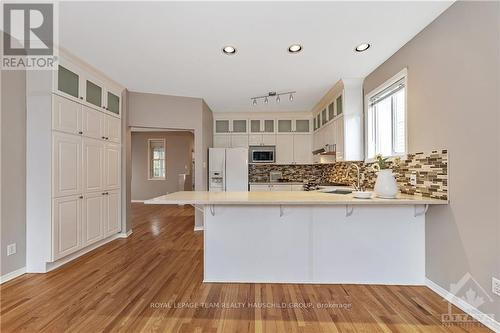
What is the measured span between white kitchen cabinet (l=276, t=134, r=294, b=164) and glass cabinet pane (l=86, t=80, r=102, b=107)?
3.63 metres

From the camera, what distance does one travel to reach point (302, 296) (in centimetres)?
232

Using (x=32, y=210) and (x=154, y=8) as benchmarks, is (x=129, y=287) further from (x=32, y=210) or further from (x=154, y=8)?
(x=154, y=8)

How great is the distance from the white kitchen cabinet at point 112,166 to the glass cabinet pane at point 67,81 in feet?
3.04

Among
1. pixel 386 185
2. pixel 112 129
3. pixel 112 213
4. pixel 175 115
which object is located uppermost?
pixel 175 115

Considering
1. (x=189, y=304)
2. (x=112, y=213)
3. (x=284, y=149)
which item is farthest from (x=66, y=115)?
(x=284, y=149)

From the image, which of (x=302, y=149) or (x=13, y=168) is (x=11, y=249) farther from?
(x=302, y=149)

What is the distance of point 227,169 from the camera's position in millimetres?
5328

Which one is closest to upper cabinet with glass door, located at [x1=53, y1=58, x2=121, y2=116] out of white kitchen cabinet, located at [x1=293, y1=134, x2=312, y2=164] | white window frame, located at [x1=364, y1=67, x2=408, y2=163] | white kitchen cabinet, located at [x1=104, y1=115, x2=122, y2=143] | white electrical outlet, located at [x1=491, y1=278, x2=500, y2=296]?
white kitchen cabinet, located at [x1=104, y1=115, x2=122, y2=143]

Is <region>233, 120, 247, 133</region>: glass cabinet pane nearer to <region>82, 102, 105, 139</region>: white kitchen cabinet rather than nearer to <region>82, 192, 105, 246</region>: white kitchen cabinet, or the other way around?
<region>82, 102, 105, 139</region>: white kitchen cabinet

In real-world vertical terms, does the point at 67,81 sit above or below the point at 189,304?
above

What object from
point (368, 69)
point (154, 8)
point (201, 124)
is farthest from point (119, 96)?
point (368, 69)

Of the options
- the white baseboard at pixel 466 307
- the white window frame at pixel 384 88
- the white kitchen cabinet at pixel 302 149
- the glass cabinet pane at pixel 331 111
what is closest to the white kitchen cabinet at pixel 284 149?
the white kitchen cabinet at pixel 302 149

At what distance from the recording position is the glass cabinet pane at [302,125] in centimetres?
591

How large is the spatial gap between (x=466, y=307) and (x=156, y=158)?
875 cm
